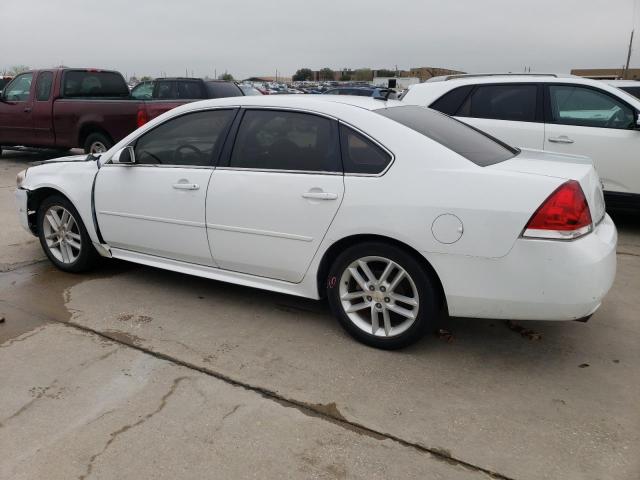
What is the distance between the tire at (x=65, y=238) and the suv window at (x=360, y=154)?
7.97 feet

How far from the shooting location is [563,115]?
20.4ft

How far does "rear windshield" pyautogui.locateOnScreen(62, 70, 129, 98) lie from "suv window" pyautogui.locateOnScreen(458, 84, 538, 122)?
7.42m

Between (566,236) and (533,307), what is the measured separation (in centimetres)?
42

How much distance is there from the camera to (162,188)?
411 cm

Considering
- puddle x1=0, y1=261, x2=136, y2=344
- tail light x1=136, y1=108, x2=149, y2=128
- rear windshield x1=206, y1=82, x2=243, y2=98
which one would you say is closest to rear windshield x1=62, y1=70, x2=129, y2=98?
rear windshield x1=206, y1=82, x2=243, y2=98

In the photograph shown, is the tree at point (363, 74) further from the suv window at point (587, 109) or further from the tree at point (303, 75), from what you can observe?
the suv window at point (587, 109)

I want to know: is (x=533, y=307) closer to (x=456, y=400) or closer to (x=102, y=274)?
(x=456, y=400)

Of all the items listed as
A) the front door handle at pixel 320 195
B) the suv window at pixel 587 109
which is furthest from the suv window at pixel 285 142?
the suv window at pixel 587 109

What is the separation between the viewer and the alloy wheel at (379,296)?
11.0ft

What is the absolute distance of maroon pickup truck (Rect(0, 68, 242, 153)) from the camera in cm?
959

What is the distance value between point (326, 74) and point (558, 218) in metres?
112

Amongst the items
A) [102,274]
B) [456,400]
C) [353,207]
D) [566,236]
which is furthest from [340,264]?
[102,274]

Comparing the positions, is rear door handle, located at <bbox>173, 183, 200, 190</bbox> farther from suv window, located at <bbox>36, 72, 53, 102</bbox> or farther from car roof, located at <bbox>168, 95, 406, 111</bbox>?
suv window, located at <bbox>36, 72, 53, 102</bbox>

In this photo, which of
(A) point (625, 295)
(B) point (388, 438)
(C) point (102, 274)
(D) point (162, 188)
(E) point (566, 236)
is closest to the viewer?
(B) point (388, 438)
